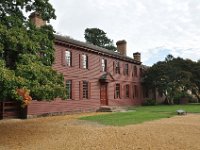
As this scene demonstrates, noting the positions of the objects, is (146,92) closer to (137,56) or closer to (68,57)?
(137,56)

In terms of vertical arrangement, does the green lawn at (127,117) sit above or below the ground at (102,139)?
above

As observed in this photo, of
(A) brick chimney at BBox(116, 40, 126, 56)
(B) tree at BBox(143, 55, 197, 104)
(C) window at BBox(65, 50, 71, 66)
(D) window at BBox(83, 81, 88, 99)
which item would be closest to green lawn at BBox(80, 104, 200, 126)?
(D) window at BBox(83, 81, 88, 99)

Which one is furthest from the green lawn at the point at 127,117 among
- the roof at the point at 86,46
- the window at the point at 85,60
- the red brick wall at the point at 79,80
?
the roof at the point at 86,46

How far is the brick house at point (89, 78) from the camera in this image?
81.4 ft

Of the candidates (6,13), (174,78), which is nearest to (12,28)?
(6,13)

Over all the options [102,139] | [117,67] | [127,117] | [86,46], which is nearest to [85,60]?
[86,46]

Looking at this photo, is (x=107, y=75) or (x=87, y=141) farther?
(x=107, y=75)

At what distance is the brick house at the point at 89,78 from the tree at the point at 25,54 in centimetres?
702

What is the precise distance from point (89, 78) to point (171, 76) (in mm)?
14553

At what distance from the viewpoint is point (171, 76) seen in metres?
38.5

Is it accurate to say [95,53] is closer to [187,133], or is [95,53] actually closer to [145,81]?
[145,81]

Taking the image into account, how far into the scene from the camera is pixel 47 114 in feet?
77.1

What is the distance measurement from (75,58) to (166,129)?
1532cm

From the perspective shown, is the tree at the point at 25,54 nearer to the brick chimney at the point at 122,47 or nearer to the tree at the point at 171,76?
the brick chimney at the point at 122,47
